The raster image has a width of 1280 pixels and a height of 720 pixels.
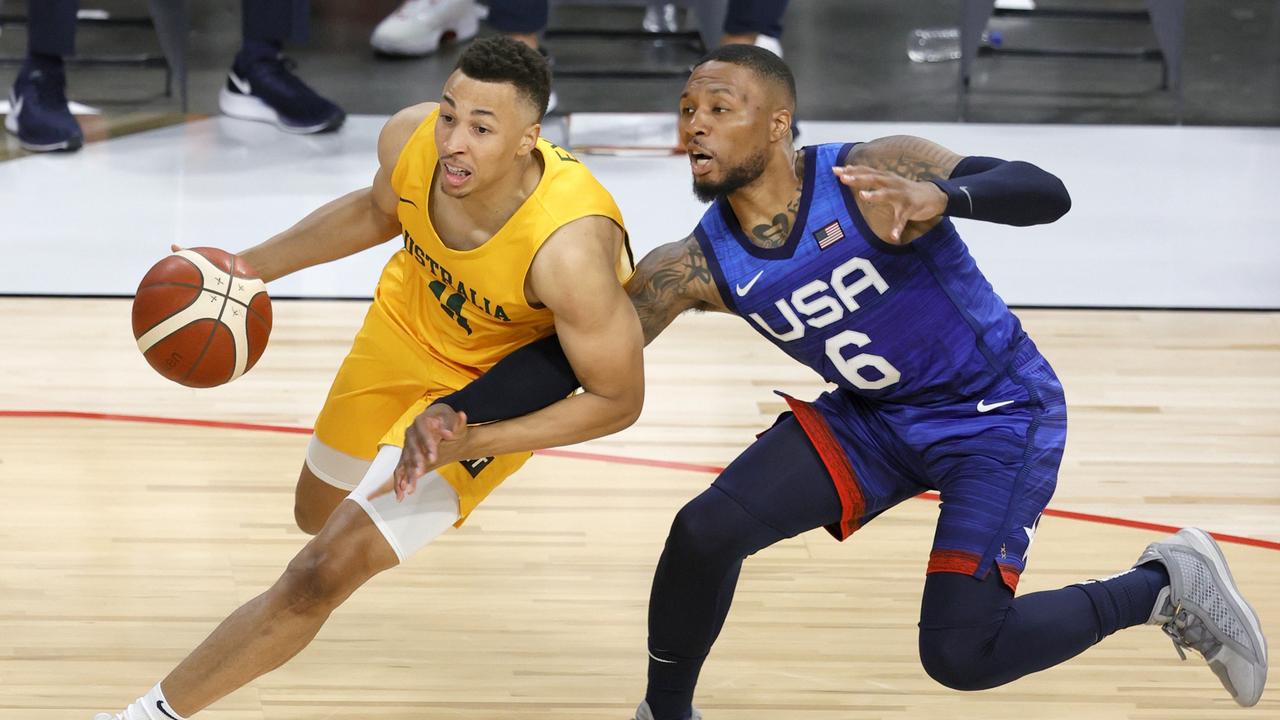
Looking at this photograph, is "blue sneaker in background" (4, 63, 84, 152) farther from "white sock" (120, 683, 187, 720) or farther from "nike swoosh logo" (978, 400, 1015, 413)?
"nike swoosh logo" (978, 400, 1015, 413)

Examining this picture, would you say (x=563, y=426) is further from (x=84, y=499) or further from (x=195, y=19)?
(x=195, y=19)

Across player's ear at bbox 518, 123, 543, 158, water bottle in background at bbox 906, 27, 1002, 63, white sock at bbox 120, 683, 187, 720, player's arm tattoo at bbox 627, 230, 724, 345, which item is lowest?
water bottle in background at bbox 906, 27, 1002, 63

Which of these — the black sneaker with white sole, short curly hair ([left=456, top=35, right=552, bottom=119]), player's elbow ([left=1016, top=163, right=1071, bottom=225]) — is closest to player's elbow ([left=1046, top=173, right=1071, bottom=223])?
player's elbow ([left=1016, top=163, right=1071, bottom=225])

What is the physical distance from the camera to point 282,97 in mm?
8164

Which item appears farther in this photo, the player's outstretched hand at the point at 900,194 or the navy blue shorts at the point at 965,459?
the navy blue shorts at the point at 965,459

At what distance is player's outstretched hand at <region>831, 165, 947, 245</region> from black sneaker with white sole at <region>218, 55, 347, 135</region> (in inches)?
221

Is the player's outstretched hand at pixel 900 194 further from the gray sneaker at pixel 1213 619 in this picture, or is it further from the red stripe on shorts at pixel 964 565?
the gray sneaker at pixel 1213 619

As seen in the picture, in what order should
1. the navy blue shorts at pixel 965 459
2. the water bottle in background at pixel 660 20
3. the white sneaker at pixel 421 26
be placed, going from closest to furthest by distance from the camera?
the navy blue shorts at pixel 965 459 → the white sneaker at pixel 421 26 → the water bottle in background at pixel 660 20

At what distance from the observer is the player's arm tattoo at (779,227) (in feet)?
10.6

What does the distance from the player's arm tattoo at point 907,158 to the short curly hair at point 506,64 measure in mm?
669

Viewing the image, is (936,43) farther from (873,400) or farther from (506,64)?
(506,64)

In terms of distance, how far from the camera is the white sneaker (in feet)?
30.5

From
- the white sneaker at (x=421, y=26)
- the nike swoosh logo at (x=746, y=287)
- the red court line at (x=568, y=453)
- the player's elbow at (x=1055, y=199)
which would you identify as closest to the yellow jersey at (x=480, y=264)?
the nike swoosh logo at (x=746, y=287)

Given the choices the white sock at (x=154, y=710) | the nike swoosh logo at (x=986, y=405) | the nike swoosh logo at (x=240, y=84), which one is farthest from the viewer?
the nike swoosh logo at (x=240, y=84)
